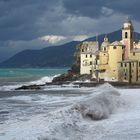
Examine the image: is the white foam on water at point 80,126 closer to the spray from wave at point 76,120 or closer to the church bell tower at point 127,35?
the spray from wave at point 76,120

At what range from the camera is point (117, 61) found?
8256cm

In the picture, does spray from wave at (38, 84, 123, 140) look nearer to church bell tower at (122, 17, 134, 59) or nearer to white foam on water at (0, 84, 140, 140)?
white foam on water at (0, 84, 140, 140)

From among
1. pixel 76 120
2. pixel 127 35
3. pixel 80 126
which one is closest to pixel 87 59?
pixel 127 35

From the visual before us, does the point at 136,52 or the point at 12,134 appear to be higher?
the point at 136,52

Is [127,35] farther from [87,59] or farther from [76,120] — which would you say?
[76,120]

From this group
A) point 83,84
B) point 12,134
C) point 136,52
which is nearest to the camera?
point 12,134

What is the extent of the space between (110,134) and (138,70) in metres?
61.4

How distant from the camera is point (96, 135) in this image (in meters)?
17.3

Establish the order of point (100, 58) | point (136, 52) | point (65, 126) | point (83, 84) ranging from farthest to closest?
1. point (100, 58)
2. point (136, 52)
3. point (83, 84)
4. point (65, 126)

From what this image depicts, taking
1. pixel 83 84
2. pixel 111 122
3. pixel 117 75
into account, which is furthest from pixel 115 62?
pixel 111 122

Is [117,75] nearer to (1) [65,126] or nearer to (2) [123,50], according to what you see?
(2) [123,50]

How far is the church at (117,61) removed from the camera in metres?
78.9

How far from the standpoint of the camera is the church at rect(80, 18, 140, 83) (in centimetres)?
7894

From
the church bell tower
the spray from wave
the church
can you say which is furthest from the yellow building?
the spray from wave
